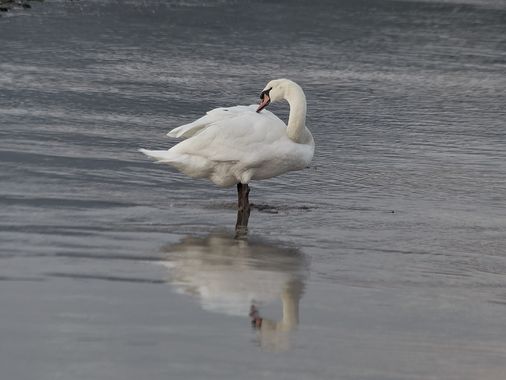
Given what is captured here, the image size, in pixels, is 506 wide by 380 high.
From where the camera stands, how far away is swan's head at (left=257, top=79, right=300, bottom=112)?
12.2m

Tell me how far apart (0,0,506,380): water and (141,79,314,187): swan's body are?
37 centimetres

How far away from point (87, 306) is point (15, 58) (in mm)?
15134

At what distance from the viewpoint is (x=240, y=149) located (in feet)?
37.9

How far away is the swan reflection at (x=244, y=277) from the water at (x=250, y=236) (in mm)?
23

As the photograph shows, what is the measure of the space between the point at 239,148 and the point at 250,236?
0.89 m

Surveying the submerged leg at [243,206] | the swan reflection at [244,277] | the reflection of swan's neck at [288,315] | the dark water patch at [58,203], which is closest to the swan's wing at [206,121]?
the submerged leg at [243,206]

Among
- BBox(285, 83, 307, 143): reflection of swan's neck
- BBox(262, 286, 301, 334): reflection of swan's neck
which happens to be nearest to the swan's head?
BBox(285, 83, 307, 143): reflection of swan's neck

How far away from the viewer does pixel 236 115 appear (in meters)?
11.8

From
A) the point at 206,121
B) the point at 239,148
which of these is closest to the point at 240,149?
the point at 239,148

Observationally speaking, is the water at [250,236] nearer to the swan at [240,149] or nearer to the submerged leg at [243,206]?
the submerged leg at [243,206]

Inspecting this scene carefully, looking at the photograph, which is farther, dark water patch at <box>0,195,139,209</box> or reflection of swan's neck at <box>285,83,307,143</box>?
reflection of swan's neck at <box>285,83,307,143</box>

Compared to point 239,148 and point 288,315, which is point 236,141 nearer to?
point 239,148

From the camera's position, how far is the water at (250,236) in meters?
7.48

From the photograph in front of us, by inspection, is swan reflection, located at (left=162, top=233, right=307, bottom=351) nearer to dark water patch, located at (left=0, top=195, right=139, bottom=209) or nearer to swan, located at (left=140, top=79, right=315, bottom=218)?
swan, located at (left=140, top=79, right=315, bottom=218)
